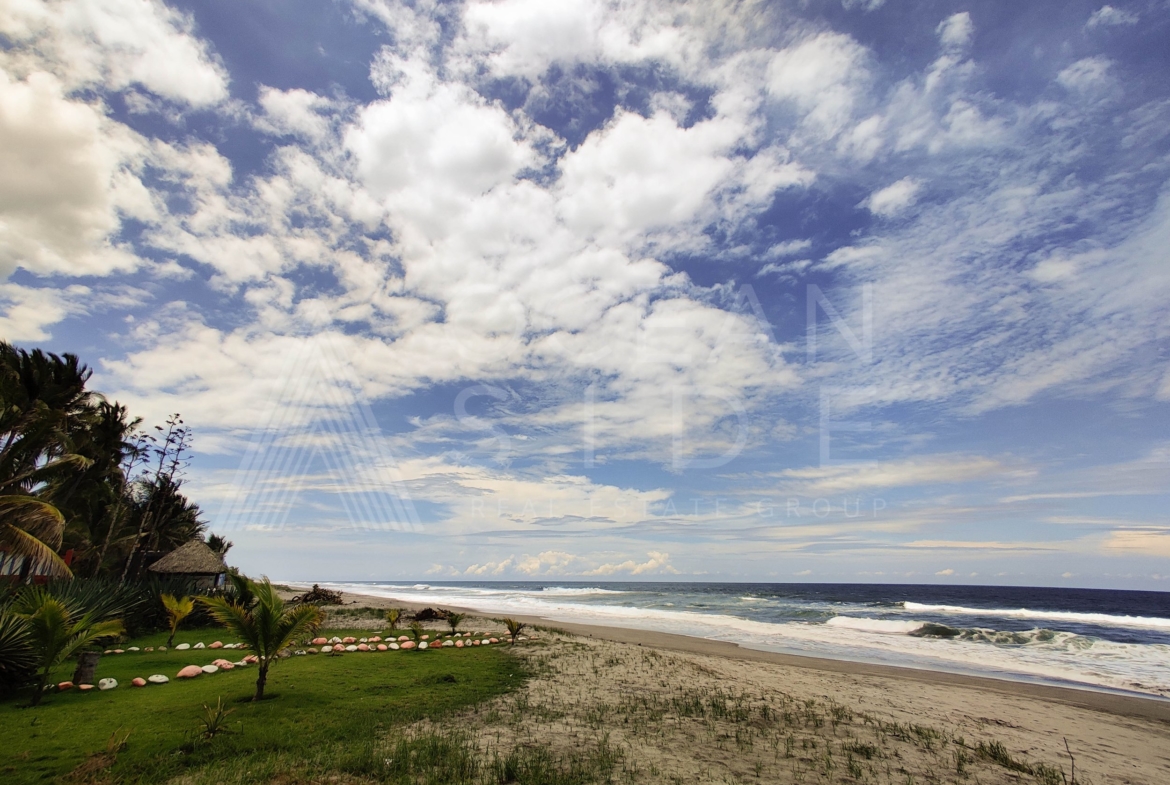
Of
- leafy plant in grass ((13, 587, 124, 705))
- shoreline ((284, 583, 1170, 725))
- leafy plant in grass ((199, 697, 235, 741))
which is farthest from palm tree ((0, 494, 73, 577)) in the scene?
shoreline ((284, 583, 1170, 725))

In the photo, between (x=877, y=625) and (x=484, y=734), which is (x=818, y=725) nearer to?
(x=484, y=734)

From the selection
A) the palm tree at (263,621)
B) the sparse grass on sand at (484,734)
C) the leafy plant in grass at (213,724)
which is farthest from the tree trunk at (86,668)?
the leafy plant in grass at (213,724)

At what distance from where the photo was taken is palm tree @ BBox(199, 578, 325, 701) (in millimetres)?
8414

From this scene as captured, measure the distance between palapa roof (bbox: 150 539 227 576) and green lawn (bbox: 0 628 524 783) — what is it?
1077cm

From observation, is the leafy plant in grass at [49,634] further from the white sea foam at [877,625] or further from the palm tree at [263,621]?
the white sea foam at [877,625]

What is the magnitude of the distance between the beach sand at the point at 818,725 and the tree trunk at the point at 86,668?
6.73 m

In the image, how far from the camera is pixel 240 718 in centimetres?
739

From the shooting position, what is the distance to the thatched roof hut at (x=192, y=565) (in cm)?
2145

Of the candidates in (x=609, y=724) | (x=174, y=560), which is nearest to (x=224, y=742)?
(x=609, y=724)

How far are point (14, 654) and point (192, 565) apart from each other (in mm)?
15951

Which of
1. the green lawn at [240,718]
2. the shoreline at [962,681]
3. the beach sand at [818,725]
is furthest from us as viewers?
the shoreline at [962,681]

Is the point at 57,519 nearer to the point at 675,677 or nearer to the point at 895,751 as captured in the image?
the point at 675,677

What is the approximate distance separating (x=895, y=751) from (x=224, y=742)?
9098 mm

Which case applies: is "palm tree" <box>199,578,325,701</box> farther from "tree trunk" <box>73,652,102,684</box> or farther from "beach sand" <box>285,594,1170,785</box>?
→ "beach sand" <box>285,594,1170,785</box>
